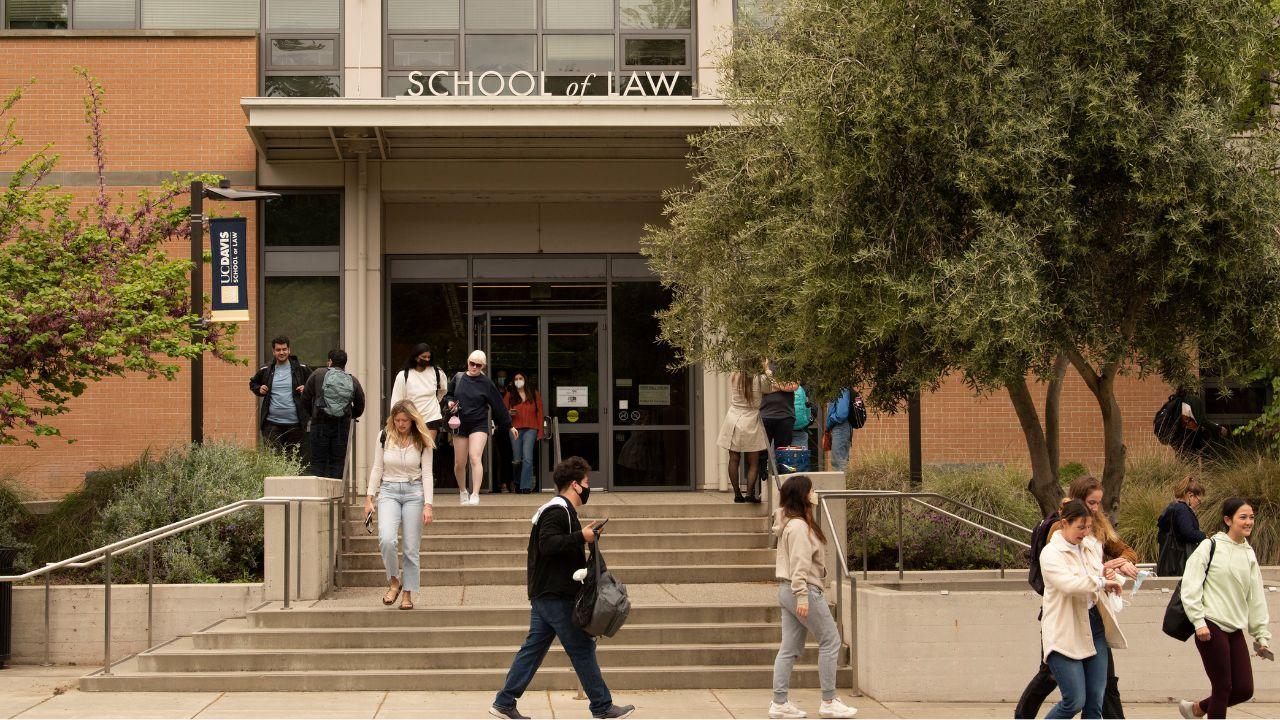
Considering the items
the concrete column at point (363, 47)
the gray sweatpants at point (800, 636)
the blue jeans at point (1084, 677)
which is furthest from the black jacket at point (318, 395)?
the blue jeans at point (1084, 677)

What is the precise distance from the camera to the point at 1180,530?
432 inches

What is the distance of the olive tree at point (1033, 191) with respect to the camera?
9430 millimetres

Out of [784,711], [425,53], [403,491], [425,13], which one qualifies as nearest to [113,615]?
[403,491]

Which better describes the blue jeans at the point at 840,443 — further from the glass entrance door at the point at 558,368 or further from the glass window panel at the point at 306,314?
the glass window panel at the point at 306,314

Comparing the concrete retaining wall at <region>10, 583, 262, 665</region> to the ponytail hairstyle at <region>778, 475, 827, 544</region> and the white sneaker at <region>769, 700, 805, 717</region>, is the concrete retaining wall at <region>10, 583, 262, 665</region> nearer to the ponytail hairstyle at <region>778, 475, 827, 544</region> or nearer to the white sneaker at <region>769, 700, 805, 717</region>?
the white sneaker at <region>769, 700, 805, 717</region>

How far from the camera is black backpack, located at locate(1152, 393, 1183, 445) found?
16984 millimetres

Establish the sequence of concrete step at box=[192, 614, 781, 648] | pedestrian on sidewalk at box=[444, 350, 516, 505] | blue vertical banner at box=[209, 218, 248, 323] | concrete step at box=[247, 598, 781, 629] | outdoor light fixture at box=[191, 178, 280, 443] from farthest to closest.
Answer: pedestrian on sidewalk at box=[444, 350, 516, 505] < outdoor light fixture at box=[191, 178, 280, 443] < blue vertical banner at box=[209, 218, 248, 323] < concrete step at box=[247, 598, 781, 629] < concrete step at box=[192, 614, 781, 648]

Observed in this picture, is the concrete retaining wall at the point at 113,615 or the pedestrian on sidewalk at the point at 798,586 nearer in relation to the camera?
the pedestrian on sidewalk at the point at 798,586

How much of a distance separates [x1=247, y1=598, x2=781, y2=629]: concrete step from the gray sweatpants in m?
2.05

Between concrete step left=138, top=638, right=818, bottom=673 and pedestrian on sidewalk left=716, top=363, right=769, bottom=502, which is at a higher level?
pedestrian on sidewalk left=716, top=363, right=769, bottom=502

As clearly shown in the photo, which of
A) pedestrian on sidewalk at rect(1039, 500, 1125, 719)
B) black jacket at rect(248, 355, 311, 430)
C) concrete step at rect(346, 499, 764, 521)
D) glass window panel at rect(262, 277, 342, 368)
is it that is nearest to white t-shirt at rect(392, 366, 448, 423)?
concrete step at rect(346, 499, 764, 521)

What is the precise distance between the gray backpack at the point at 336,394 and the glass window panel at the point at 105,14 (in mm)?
7495

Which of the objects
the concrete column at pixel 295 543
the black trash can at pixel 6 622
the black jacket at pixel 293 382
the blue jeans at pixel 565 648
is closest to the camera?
the blue jeans at pixel 565 648

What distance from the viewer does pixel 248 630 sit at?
35.0 feet
